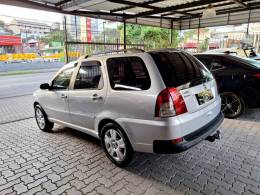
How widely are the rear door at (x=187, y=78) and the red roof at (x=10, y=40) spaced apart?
79.7 feet

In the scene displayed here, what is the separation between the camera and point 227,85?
5.02 metres

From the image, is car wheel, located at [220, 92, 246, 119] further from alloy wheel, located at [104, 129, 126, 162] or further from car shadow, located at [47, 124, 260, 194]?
alloy wheel, located at [104, 129, 126, 162]

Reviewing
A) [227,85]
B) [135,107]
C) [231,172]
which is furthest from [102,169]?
[227,85]

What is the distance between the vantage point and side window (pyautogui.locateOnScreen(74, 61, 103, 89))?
3.16 metres

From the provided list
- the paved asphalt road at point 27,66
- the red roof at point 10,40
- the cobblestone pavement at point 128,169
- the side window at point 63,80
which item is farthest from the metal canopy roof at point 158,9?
the red roof at point 10,40

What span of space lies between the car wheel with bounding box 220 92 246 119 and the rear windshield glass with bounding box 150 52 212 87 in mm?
2213

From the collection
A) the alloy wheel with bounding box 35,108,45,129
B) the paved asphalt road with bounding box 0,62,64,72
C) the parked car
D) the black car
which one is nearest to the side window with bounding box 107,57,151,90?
the parked car

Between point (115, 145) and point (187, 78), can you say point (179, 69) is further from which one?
point (115, 145)

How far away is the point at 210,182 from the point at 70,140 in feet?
8.90

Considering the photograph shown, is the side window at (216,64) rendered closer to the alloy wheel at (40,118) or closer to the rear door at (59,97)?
the rear door at (59,97)

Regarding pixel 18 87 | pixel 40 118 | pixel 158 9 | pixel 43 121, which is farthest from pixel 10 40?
pixel 43 121

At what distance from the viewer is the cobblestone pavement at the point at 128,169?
2.61 metres

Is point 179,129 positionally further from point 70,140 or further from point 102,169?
point 70,140

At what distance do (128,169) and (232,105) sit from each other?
3326 mm
